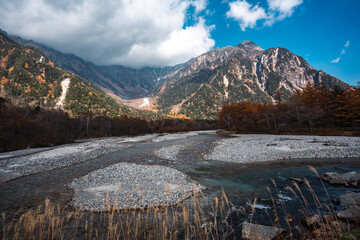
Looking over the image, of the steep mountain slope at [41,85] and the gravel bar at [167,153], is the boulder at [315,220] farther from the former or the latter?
the steep mountain slope at [41,85]

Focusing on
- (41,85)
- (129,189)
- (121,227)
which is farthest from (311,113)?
(41,85)

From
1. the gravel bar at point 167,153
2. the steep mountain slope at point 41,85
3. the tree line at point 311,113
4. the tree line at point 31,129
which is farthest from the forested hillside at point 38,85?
the tree line at point 311,113

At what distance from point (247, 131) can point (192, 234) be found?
2567 inches

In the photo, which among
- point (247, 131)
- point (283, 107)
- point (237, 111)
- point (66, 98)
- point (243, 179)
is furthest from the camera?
point (66, 98)

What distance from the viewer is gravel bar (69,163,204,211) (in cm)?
955

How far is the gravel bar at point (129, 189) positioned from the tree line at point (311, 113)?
47.9 metres

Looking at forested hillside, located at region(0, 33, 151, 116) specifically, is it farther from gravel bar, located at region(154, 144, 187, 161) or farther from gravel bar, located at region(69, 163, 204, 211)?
gravel bar, located at region(69, 163, 204, 211)

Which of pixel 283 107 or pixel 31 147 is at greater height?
pixel 283 107

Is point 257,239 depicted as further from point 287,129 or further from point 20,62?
point 20,62

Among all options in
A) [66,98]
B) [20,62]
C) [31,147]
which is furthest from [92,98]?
[31,147]

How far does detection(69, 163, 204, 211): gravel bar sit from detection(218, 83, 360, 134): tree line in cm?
4794

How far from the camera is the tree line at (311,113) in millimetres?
43731

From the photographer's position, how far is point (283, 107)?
188 feet

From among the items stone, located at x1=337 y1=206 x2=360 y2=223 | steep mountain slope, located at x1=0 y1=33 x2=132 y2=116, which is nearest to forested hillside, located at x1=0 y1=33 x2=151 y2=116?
steep mountain slope, located at x1=0 y1=33 x2=132 y2=116
